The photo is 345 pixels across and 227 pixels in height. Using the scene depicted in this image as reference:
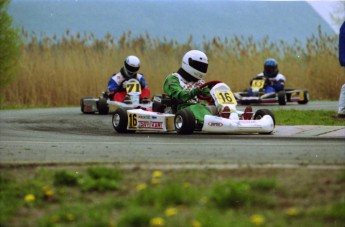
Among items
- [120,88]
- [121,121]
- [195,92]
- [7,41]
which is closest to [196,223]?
[195,92]

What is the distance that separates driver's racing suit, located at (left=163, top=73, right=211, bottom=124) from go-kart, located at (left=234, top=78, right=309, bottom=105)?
37.1 feet

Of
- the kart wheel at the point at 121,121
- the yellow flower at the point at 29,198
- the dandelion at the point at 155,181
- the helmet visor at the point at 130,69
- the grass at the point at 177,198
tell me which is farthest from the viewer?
the helmet visor at the point at 130,69

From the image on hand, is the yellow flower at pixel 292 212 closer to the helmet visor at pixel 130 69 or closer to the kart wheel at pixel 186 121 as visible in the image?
the kart wheel at pixel 186 121

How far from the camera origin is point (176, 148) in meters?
9.66

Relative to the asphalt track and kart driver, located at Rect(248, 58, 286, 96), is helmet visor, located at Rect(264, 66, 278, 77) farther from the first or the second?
the asphalt track

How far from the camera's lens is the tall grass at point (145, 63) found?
2598 centimetres

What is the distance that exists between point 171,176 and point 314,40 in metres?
22.6

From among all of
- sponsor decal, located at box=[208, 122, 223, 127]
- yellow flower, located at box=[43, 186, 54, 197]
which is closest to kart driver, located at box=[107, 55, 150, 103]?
sponsor decal, located at box=[208, 122, 223, 127]

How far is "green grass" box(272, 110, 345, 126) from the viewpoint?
1505 centimetres

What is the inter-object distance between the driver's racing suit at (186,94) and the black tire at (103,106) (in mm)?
7049

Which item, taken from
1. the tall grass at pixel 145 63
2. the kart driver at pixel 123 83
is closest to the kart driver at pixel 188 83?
the kart driver at pixel 123 83

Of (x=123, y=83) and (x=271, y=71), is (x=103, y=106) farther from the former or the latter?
(x=271, y=71)

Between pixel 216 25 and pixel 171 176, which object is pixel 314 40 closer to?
pixel 171 176

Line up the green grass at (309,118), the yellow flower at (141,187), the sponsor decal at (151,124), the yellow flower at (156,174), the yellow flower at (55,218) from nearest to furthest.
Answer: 1. the yellow flower at (55,218)
2. the yellow flower at (141,187)
3. the yellow flower at (156,174)
4. the sponsor decal at (151,124)
5. the green grass at (309,118)
